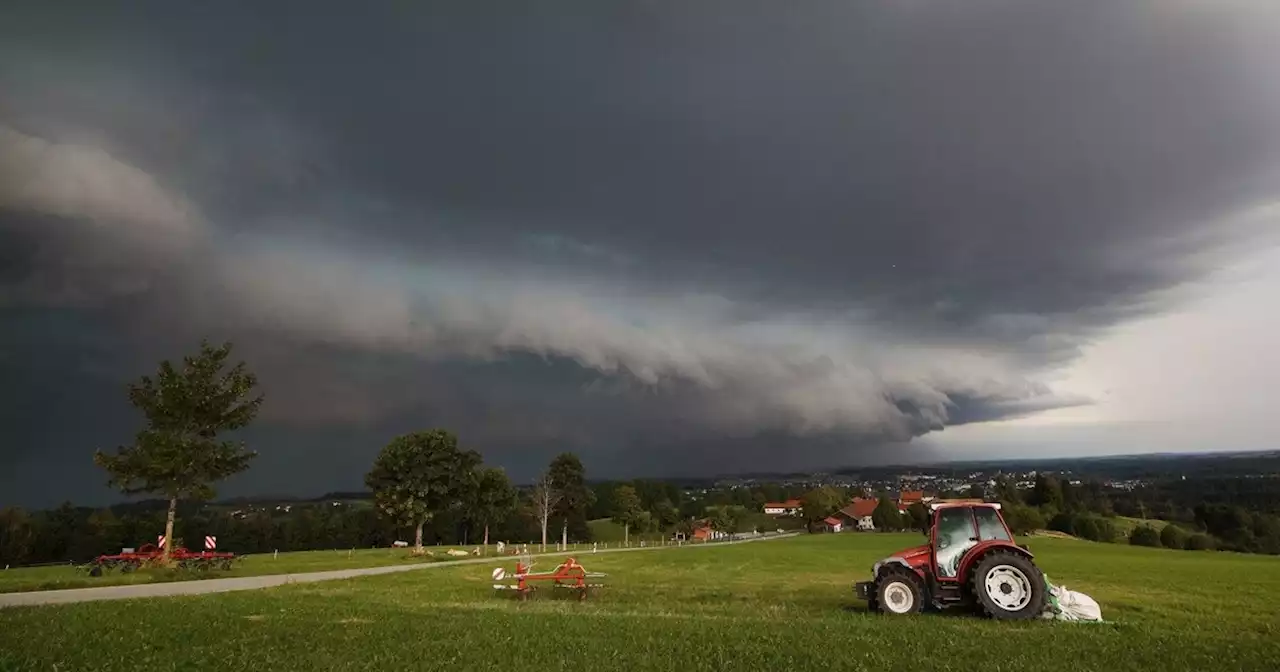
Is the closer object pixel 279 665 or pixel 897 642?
pixel 279 665

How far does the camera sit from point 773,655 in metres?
10.8

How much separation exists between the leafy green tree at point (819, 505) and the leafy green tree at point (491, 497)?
88163mm

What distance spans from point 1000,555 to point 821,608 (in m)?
5.01

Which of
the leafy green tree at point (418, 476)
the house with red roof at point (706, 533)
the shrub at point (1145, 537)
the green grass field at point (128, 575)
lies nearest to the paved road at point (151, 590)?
the green grass field at point (128, 575)

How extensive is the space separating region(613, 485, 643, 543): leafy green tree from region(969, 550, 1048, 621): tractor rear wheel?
93.0 metres

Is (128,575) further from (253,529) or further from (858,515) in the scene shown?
(858,515)

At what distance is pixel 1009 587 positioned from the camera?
1619 centimetres

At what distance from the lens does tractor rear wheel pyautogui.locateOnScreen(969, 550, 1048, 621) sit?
51.8 ft

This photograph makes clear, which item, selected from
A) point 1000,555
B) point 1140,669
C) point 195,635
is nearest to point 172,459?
point 195,635

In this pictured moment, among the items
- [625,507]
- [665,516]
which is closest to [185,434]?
[625,507]

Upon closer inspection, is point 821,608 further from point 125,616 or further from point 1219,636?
point 125,616

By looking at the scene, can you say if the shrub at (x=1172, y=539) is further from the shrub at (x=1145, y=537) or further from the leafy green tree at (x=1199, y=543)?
the shrub at (x=1145, y=537)

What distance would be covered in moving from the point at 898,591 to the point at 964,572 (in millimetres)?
1692

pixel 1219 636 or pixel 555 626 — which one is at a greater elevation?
pixel 555 626
